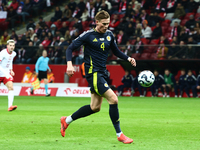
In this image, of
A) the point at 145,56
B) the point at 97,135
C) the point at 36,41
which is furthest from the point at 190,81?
the point at 97,135

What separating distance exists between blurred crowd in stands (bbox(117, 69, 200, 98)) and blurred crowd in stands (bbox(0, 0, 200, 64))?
1307mm

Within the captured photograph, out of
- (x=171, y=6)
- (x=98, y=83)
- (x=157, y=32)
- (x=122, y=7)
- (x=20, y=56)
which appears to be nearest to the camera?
(x=98, y=83)

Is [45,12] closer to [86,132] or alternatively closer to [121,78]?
[121,78]

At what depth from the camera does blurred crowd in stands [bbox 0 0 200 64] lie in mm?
20312

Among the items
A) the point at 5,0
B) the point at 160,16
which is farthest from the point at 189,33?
the point at 5,0

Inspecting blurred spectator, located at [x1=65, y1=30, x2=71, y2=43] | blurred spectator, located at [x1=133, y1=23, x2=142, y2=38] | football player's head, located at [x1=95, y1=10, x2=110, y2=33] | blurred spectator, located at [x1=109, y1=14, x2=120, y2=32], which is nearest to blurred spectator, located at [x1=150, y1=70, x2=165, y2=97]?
blurred spectator, located at [x1=133, y1=23, x2=142, y2=38]

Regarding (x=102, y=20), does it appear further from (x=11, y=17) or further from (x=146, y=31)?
(x=11, y=17)

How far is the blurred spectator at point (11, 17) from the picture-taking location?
3002 cm

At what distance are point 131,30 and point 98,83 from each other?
17115 mm

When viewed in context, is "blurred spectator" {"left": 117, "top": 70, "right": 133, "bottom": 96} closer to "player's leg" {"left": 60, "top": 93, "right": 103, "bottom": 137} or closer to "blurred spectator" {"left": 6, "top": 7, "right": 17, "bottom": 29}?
"blurred spectator" {"left": 6, "top": 7, "right": 17, "bottom": 29}

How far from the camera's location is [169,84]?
68.1 feet

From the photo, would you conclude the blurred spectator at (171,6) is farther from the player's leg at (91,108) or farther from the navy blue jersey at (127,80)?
the player's leg at (91,108)

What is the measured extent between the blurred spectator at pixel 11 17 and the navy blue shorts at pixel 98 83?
25.1 meters

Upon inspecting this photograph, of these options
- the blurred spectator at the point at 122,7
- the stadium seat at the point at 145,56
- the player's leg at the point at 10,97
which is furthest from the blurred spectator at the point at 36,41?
the player's leg at the point at 10,97
